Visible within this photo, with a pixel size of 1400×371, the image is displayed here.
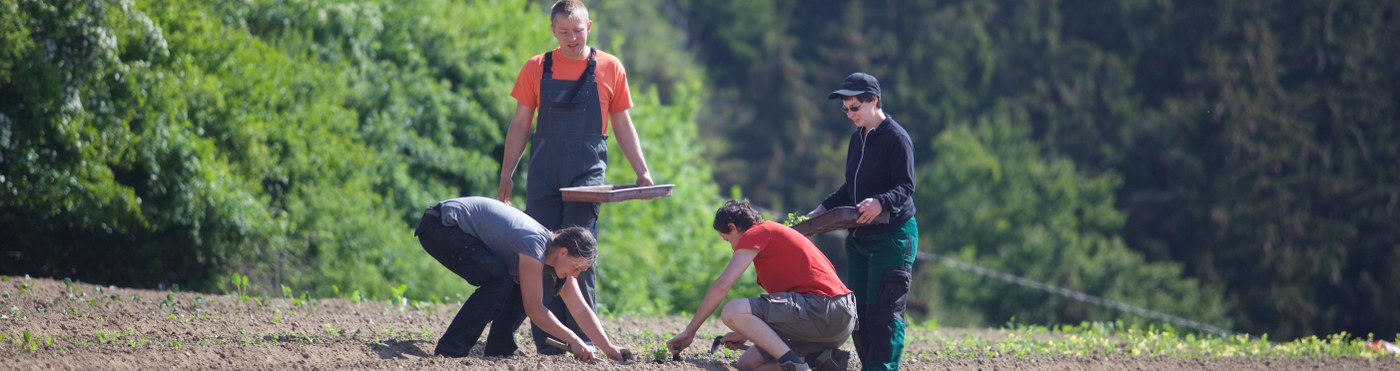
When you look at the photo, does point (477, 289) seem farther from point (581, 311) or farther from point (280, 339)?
point (280, 339)

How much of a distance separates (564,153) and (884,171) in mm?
1702

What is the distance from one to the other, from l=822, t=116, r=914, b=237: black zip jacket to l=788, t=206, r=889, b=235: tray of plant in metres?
0.09

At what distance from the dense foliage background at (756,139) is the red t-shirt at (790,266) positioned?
4156mm

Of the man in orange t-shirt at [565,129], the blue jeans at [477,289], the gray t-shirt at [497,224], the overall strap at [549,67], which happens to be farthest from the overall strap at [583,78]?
the blue jeans at [477,289]

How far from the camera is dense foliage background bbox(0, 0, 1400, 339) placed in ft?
47.0

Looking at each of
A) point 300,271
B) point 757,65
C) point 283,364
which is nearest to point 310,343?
point 283,364

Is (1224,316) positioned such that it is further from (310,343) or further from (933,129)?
(310,343)

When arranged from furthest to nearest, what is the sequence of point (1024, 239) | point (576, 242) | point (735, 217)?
point (1024, 239)
point (735, 217)
point (576, 242)

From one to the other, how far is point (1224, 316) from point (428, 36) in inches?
900

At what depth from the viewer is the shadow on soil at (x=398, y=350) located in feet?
28.5

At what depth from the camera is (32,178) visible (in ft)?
43.9

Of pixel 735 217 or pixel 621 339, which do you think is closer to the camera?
pixel 735 217

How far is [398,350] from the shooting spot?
888 cm

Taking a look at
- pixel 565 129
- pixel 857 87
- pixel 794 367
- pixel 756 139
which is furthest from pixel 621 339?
pixel 756 139
